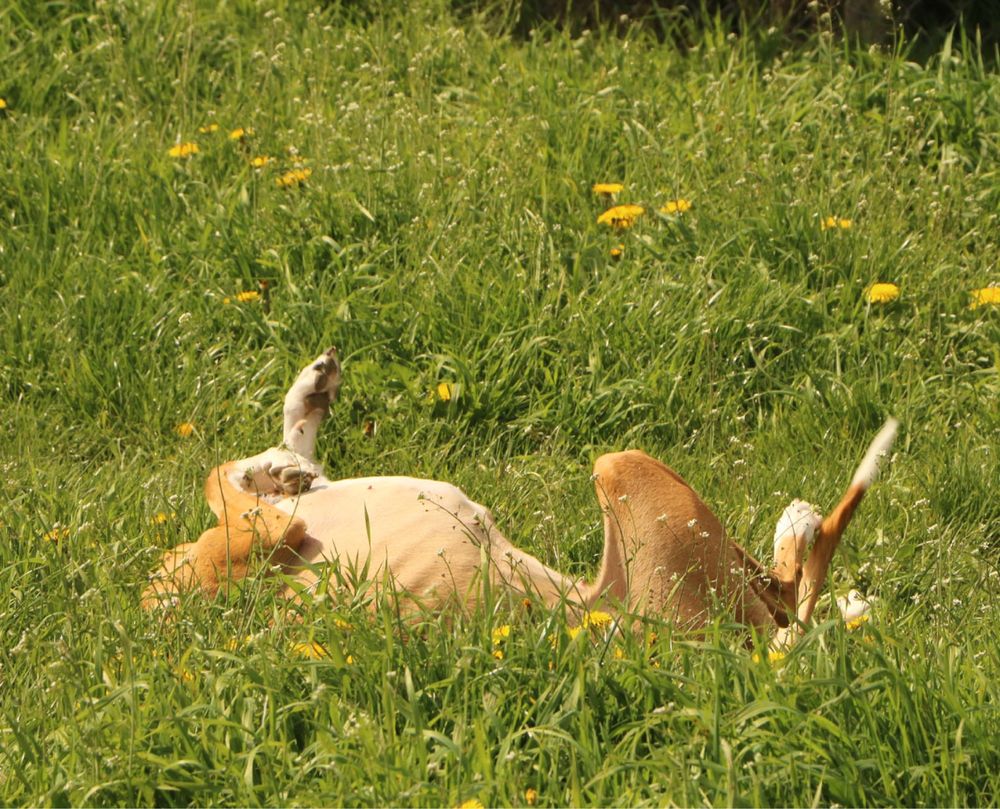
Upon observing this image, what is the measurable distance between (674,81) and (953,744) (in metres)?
3.72

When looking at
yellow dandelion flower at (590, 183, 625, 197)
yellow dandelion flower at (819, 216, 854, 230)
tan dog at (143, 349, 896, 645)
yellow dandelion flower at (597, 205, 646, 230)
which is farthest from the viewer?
yellow dandelion flower at (590, 183, 625, 197)

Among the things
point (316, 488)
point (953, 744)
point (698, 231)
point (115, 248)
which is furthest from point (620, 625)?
point (115, 248)

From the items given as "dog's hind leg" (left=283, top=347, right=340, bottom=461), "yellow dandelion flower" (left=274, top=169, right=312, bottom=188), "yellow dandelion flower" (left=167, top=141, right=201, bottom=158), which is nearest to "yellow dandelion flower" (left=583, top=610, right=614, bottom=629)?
"dog's hind leg" (left=283, top=347, right=340, bottom=461)

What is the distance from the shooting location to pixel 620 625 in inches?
122

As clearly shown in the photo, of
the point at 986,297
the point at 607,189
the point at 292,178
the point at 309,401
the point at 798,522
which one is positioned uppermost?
the point at 986,297

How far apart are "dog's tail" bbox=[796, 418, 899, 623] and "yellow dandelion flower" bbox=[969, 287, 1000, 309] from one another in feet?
4.79

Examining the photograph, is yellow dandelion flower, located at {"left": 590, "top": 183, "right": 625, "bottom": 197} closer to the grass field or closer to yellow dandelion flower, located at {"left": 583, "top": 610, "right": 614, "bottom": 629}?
the grass field

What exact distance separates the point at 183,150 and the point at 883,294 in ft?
8.67

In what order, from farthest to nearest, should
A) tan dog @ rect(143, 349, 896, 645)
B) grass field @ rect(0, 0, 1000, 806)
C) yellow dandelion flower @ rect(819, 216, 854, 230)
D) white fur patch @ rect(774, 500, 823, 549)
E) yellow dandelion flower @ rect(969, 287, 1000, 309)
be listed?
yellow dandelion flower @ rect(819, 216, 854, 230), yellow dandelion flower @ rect(969, 287, 1000, 309), white fur patch @ rect(774, 500, 823, 549), tan dog @ rect(143, 349, 896, 645), grass field @ rect(0, 0, 1000, 806)

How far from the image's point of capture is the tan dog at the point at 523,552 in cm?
336

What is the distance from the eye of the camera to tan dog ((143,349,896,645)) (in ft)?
11.0

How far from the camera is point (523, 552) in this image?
3695 mm

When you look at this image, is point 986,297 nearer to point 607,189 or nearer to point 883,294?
point 883,294

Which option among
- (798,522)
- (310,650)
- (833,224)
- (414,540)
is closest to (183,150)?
(833,224)
